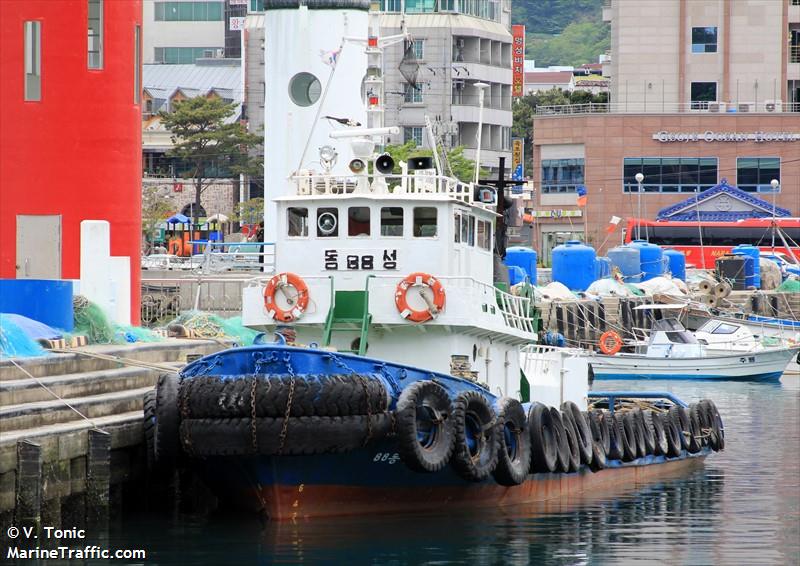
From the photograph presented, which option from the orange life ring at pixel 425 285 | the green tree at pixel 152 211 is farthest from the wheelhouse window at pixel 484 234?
A: the green tree at pixel 152 211

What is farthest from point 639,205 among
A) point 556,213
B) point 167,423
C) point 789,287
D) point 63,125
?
point 167,423

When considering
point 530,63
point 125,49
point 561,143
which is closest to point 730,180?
point 561,143

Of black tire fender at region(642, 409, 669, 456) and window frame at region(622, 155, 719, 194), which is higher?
window frame at region(622, 155, 719, 194)

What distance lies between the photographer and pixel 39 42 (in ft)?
86.9

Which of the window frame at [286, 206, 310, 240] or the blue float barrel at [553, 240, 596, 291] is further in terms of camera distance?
the blue float barrel at [553, 240, 596, 291]

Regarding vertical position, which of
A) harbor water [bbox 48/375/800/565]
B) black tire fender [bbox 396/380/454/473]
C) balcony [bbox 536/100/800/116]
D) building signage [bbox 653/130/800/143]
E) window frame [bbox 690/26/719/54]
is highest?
window frame [bbox 690/26/719/54]

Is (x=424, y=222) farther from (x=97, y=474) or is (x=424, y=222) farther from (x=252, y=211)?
(x=252, y=211)

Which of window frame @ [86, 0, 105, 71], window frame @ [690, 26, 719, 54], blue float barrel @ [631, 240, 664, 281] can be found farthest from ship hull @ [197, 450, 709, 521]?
window frame @ [690, 26, 719, 54]

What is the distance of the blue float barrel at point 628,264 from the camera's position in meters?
65.2

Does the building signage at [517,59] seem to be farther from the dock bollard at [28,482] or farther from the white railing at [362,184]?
the dock bollard at [28,482]

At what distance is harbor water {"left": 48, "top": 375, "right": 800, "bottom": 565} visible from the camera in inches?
717

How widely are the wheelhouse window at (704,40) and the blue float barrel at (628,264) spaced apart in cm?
2567

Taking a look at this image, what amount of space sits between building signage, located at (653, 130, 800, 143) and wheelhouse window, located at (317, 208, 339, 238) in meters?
67.0

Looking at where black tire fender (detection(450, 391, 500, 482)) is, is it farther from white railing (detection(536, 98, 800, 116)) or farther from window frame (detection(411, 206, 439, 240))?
white railing (detection(536, 98, 800, 116))
